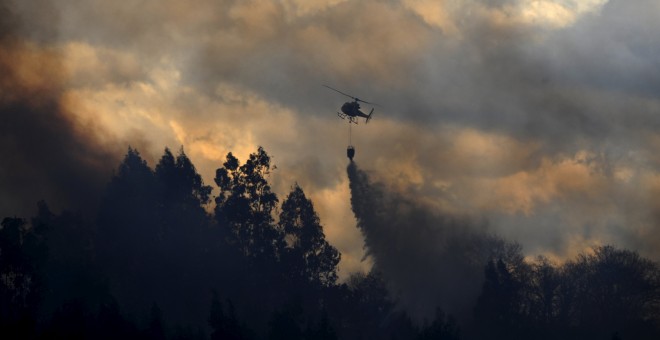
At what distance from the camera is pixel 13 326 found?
15425 cm

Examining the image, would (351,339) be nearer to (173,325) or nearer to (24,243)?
(173,325)

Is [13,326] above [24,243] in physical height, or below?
below

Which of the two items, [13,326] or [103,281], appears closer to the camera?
Result: [13,326]

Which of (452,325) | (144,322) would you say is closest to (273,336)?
(144,322)

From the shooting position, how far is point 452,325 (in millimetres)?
192250

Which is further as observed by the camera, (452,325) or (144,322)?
(452,325)

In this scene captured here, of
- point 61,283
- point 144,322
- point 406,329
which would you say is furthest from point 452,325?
point 61,283

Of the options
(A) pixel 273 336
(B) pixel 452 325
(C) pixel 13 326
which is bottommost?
(C) pixel 13 326

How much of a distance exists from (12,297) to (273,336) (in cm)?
3922

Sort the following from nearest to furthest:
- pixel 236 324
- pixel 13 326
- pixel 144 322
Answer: pixel 13 326 < pixel 236 324 < pixel 144 322

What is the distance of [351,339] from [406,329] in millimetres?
8786

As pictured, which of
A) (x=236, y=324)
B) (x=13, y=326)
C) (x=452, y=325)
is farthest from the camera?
(x=452, y=325)

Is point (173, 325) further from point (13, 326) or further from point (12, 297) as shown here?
point (13, 326)

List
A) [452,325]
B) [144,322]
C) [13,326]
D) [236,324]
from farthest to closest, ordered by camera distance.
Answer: [452,325] → [144,322] → [236,324] → [13,326]
